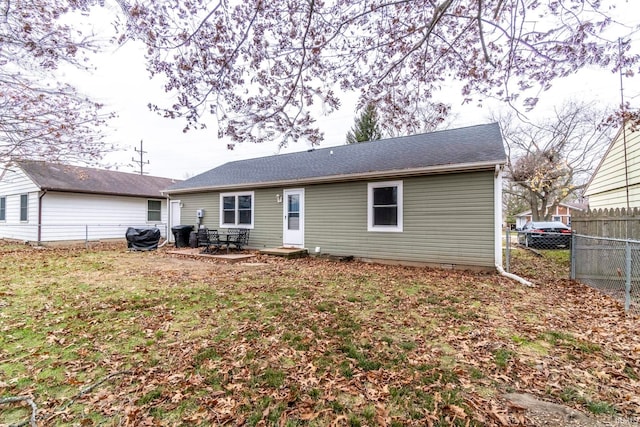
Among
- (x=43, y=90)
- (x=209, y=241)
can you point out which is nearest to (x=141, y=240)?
(x=209, y=241)

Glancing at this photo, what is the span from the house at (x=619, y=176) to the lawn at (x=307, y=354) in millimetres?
4664

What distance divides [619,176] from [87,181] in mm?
21299

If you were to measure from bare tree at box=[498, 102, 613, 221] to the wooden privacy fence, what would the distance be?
14.7 metres

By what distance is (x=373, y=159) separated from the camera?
9.88 m

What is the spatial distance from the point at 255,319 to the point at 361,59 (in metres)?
4.76

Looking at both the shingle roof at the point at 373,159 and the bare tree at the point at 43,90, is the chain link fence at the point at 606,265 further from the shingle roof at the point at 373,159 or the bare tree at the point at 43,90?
the bare tree at the point at 43,90

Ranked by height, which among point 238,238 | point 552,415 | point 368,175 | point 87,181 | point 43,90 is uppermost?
point 43,90

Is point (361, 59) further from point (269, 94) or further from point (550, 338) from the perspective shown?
point (550, 338)

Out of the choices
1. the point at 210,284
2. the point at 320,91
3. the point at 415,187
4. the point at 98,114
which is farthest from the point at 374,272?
the point at 98,114

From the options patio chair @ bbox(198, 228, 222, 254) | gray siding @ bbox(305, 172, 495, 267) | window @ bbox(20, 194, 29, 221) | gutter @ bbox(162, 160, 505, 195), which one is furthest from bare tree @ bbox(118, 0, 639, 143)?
window @ bbox(20, 194, 29, 221)

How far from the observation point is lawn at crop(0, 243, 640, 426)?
7.47 feet

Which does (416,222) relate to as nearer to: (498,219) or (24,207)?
(498,219)

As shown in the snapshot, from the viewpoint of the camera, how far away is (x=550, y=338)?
351 cm

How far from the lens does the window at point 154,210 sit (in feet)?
55.2
